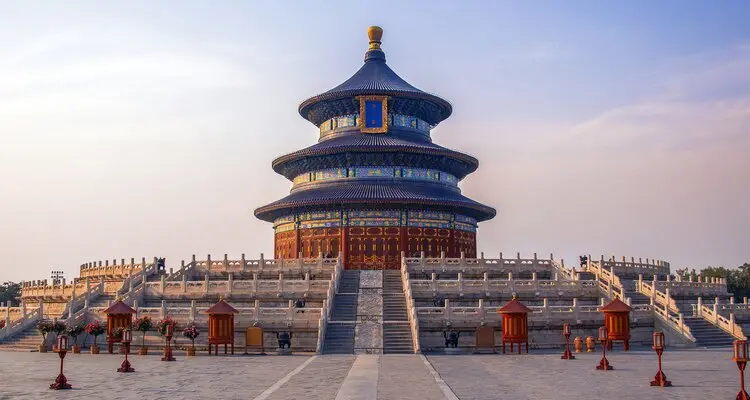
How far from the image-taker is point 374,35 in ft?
245

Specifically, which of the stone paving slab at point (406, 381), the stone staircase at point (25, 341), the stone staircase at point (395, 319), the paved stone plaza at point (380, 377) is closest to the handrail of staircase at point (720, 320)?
the paved stone plaza at point (380, 377)

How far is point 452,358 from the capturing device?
34.0 m

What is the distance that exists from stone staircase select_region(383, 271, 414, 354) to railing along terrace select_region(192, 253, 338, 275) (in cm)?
370

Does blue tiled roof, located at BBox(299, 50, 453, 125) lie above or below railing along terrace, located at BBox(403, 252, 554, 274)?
above

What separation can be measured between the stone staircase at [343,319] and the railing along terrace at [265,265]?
4.76 ft

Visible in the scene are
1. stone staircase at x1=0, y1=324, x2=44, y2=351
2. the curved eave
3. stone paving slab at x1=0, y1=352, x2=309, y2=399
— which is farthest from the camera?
the curved eave

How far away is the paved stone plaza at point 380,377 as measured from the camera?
2142 centimetres

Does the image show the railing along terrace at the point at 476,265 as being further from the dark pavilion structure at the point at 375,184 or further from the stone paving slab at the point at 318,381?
the stone paving slab at the point at 318,381

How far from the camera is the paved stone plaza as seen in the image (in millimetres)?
21422

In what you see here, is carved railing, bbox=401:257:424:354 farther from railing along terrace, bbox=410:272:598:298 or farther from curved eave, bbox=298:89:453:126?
curved eave, bbox=298:89:453:126

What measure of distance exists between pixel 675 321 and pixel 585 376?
17197 mm

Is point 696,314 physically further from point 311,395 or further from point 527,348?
point 311,395

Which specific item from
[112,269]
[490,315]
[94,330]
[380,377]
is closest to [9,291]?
[112,269]

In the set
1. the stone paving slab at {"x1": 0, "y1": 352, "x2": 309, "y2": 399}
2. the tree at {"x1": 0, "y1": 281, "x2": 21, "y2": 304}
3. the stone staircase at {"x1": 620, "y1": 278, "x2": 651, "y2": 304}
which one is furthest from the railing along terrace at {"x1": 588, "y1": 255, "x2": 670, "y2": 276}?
the tree at {"x1": 0, "y1": 281, "x2": 21, "y2": 304}
